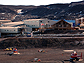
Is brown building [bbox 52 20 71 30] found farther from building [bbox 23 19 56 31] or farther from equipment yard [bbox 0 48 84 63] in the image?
equipment yard [bbox 0 48 84 63]

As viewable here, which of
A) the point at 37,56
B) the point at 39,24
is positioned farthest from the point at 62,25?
the point at 37,56

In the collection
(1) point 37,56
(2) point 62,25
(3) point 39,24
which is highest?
(3) point 39,24

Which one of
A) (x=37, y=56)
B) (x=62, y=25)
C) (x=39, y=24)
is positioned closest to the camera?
(x=37, y=56)

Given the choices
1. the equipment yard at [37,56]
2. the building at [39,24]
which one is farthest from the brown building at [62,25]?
the equipment yard at [37,56]

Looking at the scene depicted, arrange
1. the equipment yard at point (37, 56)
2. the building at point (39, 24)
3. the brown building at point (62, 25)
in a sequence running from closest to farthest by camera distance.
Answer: the equipment yard at point (37, 56) → the brown building at point (62, 25) → the building at point (39, 24)

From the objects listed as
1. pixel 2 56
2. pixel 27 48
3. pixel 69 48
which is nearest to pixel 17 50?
pixel 27 48

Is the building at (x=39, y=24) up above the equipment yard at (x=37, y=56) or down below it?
above

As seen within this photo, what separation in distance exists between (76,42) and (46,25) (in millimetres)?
29518

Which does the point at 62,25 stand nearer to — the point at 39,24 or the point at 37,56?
the point at 39,24

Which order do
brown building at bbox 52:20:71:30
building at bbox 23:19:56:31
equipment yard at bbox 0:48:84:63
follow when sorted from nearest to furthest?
equipment yard at bbox 0:48:84:63 < brown building at bbox 52:20:71:30 < building at bbox 23:19:56:31

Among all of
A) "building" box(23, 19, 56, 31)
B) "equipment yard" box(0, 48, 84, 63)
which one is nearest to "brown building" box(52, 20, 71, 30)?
"building" box(23, 19, 56, 31)

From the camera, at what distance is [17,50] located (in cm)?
5688

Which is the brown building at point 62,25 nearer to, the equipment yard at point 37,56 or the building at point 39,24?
the building at point 39,24

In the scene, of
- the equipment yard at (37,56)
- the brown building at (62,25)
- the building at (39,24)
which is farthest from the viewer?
the building at (39,24)
